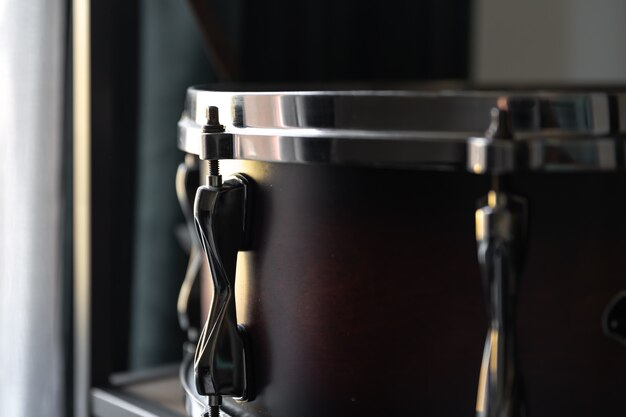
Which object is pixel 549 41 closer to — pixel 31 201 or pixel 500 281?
pixel 31 201

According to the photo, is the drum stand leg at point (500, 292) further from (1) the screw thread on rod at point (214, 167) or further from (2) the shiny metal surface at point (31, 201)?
(2) the shiny metal surface at point (31, 201)

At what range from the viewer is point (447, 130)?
51cm

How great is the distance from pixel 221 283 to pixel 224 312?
2cm

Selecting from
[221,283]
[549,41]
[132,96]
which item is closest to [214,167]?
[221,283]

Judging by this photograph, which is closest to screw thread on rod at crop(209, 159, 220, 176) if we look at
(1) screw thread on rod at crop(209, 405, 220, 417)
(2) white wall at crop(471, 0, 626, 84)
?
(1) screw thread on rod at crop(209, 405, 220, 417)

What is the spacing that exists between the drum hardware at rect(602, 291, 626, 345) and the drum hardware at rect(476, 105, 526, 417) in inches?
2.4

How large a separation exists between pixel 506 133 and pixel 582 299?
11cm

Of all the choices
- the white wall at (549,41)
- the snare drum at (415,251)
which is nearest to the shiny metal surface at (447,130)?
the snare drum at (415,251)

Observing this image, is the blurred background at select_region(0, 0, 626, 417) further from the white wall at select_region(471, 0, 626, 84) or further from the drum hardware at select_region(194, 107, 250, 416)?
the drum hardware at select_region(194, 107, 250, 416)

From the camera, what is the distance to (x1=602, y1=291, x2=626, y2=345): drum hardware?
54cm

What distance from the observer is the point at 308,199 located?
0.58 m

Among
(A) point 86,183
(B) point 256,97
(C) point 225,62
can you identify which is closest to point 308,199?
(B) point 256,97

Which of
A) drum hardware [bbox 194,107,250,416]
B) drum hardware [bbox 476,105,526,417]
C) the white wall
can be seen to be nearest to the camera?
drum hardware [bbox 476,105,526,417]

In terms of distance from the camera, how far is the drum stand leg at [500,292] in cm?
49
